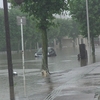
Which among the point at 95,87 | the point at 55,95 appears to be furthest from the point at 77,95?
the point at 95,87

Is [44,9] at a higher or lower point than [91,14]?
lower

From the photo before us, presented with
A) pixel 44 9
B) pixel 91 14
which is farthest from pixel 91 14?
pixel 44 9

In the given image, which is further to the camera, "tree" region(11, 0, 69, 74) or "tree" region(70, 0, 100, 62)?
"tree" region(70, 0, 100, 62)

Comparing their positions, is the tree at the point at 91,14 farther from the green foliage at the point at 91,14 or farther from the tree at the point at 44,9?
the tree at the point at 44,9

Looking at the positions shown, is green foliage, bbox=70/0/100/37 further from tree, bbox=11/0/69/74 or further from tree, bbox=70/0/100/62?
tree, bbox=11/0/69/74

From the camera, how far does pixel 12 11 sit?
68000mm

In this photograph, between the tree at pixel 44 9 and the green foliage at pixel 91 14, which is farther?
the green foliage at pixel 91 14

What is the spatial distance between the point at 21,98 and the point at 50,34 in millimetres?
72196

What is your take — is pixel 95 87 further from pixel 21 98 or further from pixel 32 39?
pixel 32 39

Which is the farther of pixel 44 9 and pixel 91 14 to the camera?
pixel 91 14

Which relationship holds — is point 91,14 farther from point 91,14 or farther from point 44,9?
point 44,9

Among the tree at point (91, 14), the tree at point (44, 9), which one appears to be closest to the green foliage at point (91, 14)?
the tree at point (91, 14)

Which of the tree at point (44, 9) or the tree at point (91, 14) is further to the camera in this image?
the tree at point (91, 14)

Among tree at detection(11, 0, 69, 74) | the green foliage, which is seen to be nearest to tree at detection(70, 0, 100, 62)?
the green foliage
